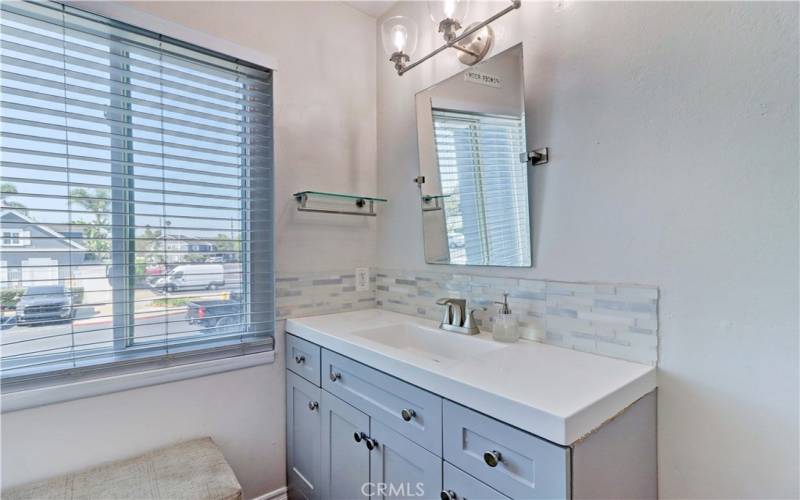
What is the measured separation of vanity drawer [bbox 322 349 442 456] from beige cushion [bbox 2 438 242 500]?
43 centimetres

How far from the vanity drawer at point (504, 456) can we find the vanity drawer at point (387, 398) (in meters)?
0.05

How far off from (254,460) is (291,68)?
5.75 feet

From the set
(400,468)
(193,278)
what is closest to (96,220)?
(193,278)

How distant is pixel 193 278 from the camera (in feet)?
4.66

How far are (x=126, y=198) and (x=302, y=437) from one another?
3.77 ft

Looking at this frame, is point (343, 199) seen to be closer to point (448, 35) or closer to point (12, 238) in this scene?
point (448, 35)

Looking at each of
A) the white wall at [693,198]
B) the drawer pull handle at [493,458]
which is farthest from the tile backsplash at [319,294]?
the drawer pull handle at [493,458]

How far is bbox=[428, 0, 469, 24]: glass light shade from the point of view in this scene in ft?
4.50

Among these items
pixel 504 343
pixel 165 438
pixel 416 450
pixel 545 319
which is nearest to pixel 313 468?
pixel 165 438

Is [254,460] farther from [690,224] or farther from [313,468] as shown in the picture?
[690,224]

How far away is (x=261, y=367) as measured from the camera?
1591 mm

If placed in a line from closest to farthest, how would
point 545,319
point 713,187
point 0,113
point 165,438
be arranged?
point 713,187
point 0,113
point 545,319
point 165,438

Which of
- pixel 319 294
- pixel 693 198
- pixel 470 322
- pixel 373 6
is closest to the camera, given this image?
pixel 693 198

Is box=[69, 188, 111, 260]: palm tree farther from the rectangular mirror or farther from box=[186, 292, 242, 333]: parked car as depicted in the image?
the rectangular mirror
